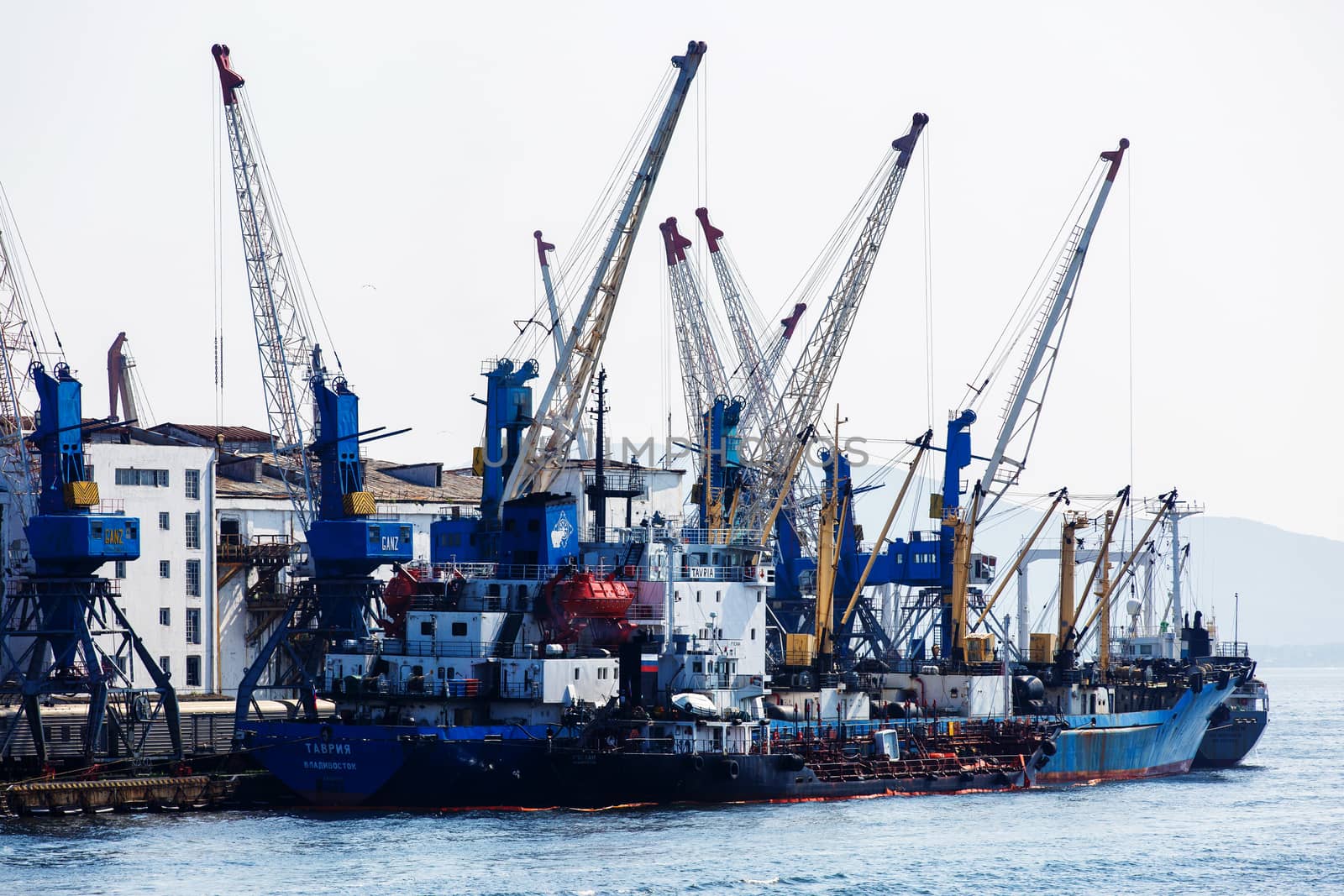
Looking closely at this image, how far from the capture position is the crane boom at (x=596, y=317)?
9344 cm

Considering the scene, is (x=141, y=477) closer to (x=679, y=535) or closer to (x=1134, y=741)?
(x=679, y=535)

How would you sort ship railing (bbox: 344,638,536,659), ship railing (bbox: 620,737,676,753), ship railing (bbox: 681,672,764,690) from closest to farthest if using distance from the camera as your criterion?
ship railing (bbox: 620,737,676,753), ship railing (bbox: 344,638,536,659), ship railing (bbox: 681,672,764,690)

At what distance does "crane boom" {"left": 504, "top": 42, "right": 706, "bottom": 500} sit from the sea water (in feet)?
81.0

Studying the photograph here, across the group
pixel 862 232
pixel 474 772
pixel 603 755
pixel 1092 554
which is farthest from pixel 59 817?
pixel 1092 554

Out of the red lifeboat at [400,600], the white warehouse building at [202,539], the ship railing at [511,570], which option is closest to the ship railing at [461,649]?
the red lifeboat at [400,600]

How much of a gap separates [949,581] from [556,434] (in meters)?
23.5

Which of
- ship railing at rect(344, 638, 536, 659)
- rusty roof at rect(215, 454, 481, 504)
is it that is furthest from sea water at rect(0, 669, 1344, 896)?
rusty roof at rect(215, 454, 481, 504)

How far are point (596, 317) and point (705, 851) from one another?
125 ft

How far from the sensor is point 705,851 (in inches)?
2469

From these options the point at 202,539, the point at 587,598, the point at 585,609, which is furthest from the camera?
the point at 202,539

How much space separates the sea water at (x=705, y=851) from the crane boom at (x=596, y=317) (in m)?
24.7

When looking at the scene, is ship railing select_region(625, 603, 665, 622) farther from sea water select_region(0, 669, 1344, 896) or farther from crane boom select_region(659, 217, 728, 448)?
crane boom select_region(659, 217, 728, 448)

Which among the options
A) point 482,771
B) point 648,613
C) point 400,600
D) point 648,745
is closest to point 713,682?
point 648,613

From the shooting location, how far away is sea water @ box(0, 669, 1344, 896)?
57.8 metres
